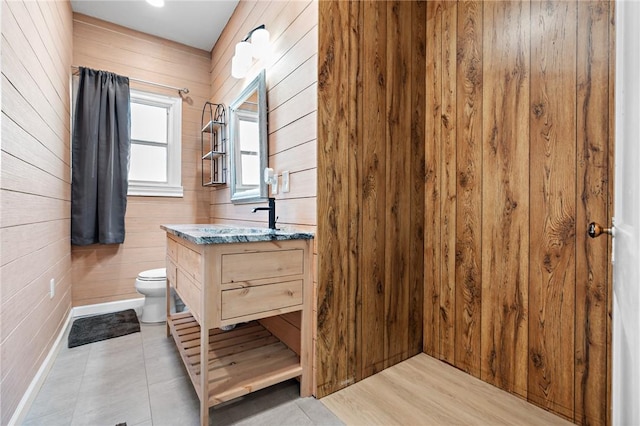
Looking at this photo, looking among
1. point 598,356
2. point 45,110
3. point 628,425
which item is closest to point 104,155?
point 45,110

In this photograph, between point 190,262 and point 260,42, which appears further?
point 260,42

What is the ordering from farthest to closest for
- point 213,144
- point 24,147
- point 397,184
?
point 213,144 < point 397,184 < point 24,147

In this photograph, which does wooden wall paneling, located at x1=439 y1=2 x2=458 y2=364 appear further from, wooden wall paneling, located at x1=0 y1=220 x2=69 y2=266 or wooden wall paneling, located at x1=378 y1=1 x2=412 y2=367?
wooden wall paneling, located at x1=0 y1=220 x2=69 y2=266

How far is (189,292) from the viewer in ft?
5.09

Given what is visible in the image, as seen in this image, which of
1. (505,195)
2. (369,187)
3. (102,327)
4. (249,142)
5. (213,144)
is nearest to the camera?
(505,195)

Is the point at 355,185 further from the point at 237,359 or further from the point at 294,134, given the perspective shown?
the point at 237,359

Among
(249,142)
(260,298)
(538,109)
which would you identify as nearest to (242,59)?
(249,142)

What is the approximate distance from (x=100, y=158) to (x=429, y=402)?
3.19 m

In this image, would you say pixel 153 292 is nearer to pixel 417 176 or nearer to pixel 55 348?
pixel 55 348

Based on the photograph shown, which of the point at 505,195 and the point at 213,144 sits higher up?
the point at 213,144

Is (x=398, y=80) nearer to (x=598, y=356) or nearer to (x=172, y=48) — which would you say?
(x=598, y=356)

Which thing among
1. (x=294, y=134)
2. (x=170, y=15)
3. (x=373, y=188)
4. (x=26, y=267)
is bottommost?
(x=26, y=267)

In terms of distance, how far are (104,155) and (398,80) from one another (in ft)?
8.66

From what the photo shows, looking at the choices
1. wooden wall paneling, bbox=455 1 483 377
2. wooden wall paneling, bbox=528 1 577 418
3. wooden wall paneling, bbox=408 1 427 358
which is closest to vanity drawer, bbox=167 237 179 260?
wooden wall paneling, bbox=408 1 427 358
